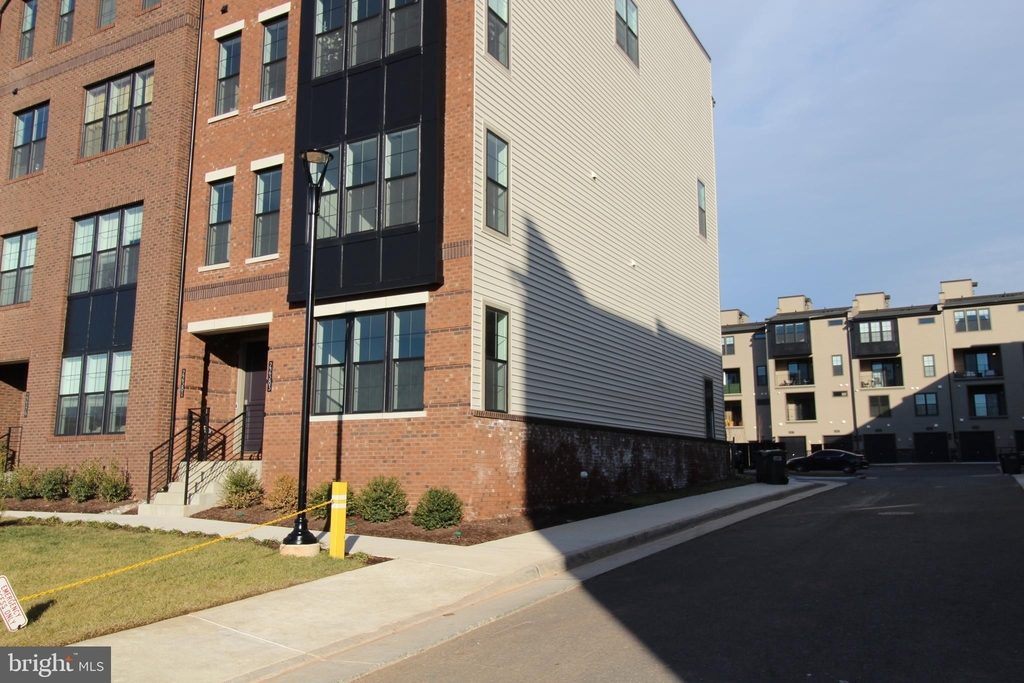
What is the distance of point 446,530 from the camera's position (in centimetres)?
1383

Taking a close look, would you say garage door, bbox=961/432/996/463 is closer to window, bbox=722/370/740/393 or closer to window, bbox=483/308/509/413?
window, bbox=722/370/740/393

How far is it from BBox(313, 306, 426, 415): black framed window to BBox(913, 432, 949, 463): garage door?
61.5 metres

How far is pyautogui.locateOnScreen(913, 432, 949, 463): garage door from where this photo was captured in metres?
64.9

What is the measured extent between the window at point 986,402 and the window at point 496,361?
2400 inches

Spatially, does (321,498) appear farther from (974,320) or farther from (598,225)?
(974,320)

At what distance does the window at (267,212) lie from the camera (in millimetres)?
18047

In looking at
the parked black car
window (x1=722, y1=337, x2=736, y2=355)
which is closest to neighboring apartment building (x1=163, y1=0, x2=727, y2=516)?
the parked black car

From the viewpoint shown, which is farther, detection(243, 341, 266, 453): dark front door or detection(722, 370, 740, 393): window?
detection(722, 370, 740, 393): window

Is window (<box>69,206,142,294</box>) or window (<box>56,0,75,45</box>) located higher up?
window (<box>56,0,75,45</box>)

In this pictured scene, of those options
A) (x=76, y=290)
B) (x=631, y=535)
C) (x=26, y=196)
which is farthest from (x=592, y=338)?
(x=26, y=196)

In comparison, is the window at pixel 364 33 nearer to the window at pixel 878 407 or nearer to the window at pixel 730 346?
the window at pixel 878 407

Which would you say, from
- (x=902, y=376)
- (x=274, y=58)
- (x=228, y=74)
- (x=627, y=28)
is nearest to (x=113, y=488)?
(x=228, y=74)

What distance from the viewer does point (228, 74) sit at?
20062mm

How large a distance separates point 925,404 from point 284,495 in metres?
63.3
